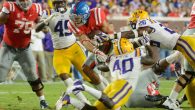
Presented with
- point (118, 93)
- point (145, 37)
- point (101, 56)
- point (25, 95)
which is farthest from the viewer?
point (25, 95)

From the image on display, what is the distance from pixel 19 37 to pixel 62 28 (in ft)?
2.11

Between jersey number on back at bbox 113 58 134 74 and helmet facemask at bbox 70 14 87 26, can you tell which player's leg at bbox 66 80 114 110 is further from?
helmet facemask at bbox 70 14 87 26

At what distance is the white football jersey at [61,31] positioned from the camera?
916 centimetres

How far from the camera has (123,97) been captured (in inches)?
283

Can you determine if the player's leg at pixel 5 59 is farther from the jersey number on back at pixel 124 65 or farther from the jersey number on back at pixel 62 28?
the jersey number on back at pixel 124 65

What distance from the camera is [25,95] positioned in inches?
438

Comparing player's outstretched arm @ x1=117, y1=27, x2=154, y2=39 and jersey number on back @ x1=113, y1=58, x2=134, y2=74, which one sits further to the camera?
player's outstretched arm @ x1=117, y1=27, x2=154, y2=39

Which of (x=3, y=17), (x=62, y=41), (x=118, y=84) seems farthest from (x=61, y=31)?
(x=118, y=84)

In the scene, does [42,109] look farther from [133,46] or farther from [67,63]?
[133,46]

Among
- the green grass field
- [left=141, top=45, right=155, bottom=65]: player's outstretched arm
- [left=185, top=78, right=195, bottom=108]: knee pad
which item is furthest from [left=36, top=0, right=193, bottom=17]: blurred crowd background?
[left=185, top=78, right=195, bottom=108]: knee pad

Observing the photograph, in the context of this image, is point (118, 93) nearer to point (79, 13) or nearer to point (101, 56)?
point (101, 56)

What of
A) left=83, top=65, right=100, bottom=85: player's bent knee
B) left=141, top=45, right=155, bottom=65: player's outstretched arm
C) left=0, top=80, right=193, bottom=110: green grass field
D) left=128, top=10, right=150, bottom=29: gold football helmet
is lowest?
left=0, top=80, right=193, bottom=110: green grass field

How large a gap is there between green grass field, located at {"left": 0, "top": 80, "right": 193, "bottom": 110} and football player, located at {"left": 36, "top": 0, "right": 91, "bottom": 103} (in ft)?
2.07

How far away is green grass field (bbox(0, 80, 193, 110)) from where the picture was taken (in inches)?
364
